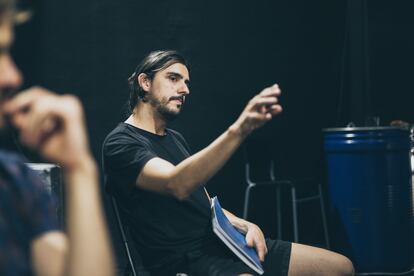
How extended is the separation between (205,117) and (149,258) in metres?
2.84

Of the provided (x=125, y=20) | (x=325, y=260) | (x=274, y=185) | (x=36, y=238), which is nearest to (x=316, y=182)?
(x=274, y=185)

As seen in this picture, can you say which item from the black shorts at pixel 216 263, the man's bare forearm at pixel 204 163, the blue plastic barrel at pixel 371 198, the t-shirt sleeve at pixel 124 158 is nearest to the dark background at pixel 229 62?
the blue plastic barrel at pixel 371 198

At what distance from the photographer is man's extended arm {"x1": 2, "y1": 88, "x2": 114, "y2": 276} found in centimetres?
105

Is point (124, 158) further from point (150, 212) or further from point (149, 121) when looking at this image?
point (149, 121)

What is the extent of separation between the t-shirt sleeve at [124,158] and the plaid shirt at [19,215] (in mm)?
1207

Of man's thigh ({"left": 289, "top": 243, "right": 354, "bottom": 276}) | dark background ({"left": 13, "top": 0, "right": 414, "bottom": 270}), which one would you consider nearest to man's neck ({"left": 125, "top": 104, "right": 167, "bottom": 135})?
man's thigh ({"left": 289, "top": 243, "right": 354, "bottom": 276})

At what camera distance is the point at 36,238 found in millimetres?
1200

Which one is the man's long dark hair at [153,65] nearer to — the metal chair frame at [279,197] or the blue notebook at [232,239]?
the blue notebook at [232,239]

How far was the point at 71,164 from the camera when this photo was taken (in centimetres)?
108

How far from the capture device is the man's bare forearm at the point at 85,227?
3.61 ft

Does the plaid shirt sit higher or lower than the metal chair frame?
higher

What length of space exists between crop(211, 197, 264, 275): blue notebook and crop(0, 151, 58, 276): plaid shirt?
118 cm

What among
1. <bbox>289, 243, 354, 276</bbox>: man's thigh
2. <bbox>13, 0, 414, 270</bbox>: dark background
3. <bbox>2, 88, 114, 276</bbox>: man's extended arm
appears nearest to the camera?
<bbox>2, 88, 114, 276</bbox>: man's extended arm

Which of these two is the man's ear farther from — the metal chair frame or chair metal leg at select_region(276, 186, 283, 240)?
chair metal leg at select_region(276, 186, 283, 240)
